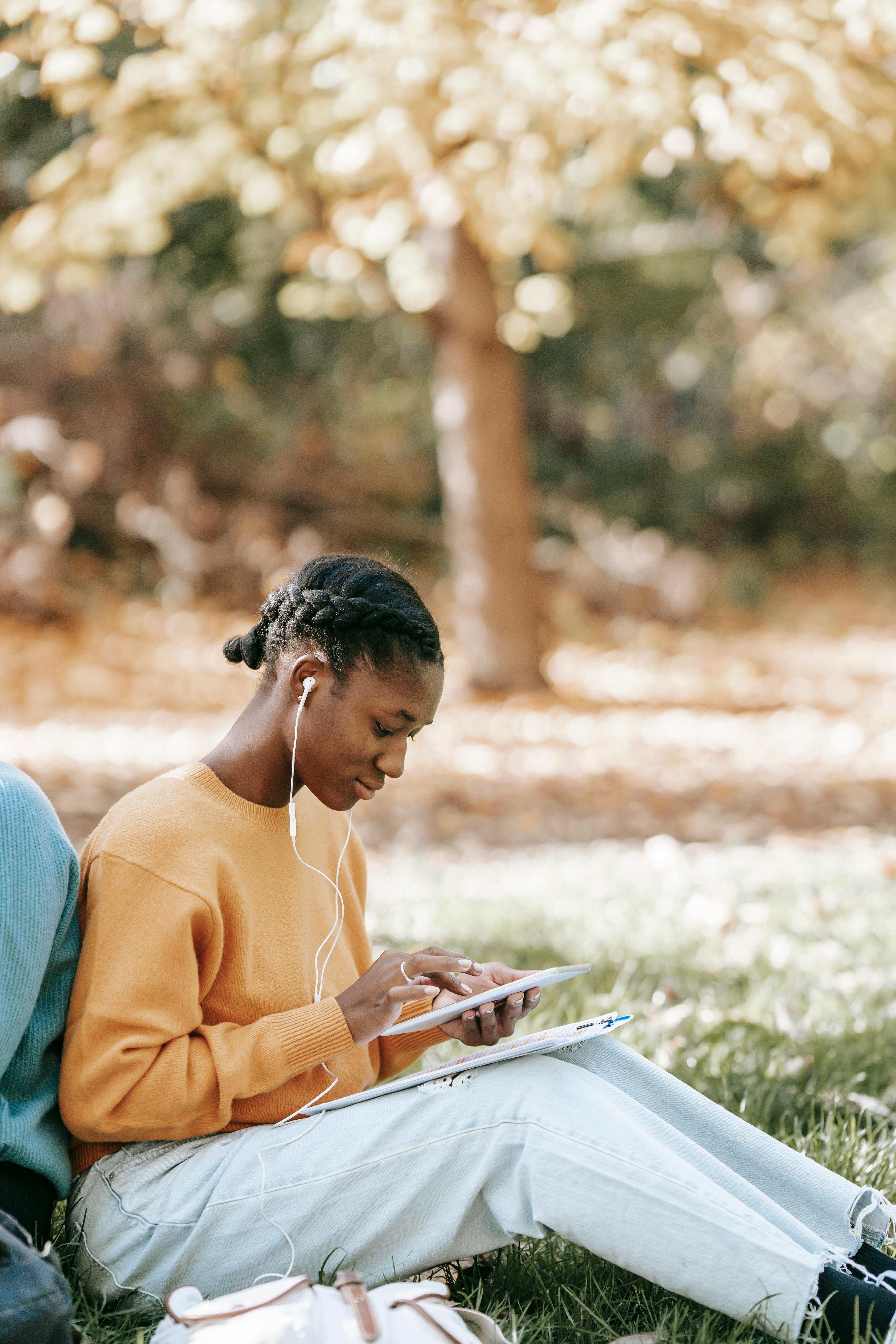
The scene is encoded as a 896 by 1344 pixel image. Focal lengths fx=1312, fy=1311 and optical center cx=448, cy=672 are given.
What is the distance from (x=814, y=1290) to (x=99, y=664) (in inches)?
363

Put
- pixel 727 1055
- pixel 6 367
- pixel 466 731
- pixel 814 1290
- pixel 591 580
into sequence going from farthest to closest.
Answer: pixel 591 580
pixel 6 367
pixel 466 731
pixel 727 1055
pixel 814 1290

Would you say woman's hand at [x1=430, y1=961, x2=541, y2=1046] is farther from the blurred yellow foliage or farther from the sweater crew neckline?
the blurred yellow foliage

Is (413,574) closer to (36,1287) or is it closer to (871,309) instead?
(36,1287)

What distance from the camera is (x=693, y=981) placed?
379 centimetres

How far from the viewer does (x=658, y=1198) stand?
1.91 meters

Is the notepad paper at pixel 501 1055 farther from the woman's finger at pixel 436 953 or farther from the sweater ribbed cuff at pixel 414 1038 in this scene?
the sweater ribbed cuff at pixel 414 1038

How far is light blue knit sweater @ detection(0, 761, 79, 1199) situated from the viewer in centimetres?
191

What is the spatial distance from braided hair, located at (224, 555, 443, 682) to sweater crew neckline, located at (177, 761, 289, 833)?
0.67 ft

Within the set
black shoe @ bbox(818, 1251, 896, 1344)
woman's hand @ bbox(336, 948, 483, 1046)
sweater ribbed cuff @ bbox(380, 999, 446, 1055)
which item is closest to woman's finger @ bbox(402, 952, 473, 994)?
woman's hand @ bbox(336, 948, 483, 1046)

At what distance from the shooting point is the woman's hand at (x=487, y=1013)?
2180 mm

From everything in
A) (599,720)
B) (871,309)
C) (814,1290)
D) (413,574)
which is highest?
(871,309)

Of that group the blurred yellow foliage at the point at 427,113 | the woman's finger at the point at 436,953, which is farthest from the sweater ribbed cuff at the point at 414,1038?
the blurred yellow foliage at the point at 427,113

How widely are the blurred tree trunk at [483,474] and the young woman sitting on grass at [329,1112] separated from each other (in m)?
6.98

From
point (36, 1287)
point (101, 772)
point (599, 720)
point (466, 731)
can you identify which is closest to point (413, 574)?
point (36, 1287)
